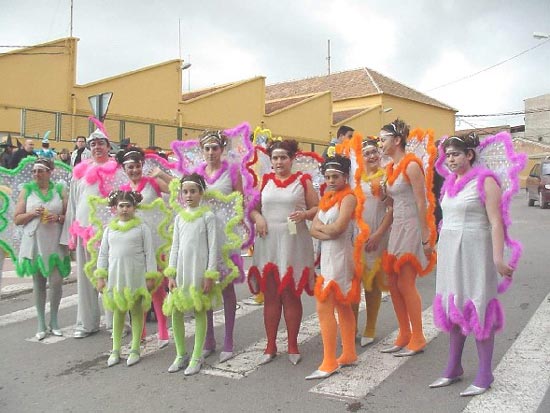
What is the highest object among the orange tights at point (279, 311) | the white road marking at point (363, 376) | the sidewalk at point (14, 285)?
the orange tights at point (279, 311)

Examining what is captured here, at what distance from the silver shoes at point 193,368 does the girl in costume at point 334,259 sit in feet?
3.13

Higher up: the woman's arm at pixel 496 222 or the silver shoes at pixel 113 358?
the woman's arm at pixel 496 222

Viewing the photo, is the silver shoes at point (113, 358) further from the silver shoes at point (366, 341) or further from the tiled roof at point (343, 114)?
the tiled roof at point (343, 114)

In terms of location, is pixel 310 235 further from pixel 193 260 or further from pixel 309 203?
pixel 193 260

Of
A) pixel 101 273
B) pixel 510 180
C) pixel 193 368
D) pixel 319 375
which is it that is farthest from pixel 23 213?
pixel 510 180

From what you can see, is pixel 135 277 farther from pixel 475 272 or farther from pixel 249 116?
pixel 249 116

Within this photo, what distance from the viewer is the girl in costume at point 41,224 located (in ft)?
19.0

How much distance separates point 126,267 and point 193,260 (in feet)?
2.28

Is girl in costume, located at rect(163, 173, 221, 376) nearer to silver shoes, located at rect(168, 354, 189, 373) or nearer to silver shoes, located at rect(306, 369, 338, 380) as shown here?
silver shoes, located at rect(168, 354, 189, 373)

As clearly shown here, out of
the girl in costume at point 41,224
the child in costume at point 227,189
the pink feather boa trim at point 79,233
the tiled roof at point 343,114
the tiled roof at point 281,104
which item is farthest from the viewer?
the tiled roof at point 343,114

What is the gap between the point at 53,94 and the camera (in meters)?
20.0

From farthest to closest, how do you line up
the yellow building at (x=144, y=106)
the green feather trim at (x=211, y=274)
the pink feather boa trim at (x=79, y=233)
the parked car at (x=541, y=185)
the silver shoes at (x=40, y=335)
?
1. the parked car at (x=541, y=185)
2. the yellow building at (x=144, y=106)
3. the silver shoes at (x=40, y=335)
4. the pink feather boa trim at (x=79, y=233)
5. the green feather trim at (x=211, y=274)

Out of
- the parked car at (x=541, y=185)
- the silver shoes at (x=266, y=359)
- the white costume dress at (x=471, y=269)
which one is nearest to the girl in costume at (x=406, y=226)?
the white costume dress at (x=471, y=269)

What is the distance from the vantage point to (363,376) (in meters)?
4.56
